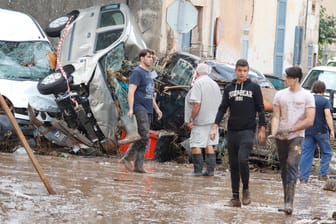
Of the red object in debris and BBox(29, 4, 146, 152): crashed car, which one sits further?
the red object in debris

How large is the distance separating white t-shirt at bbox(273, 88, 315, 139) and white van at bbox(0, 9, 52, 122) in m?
7.50

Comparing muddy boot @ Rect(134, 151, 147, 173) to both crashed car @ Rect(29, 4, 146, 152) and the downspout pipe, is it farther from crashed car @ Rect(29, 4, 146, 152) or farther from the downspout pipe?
the downspout pipe

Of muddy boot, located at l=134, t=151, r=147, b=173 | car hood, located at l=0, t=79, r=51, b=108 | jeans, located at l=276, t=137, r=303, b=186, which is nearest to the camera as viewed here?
jeans, located at l=276, t=137, r=303, b=186

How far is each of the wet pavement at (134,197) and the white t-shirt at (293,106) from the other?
98 cm

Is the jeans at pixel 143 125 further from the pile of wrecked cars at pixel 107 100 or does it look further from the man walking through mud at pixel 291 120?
the man walking through mud at pixel 291 120

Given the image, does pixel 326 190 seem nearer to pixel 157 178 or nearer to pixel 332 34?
pixel 157 178

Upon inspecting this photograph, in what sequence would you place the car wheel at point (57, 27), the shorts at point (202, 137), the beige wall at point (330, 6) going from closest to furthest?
the shorts at point (202, 137), the car wheel at point (57, 27), the beige wall at point (330, 6)

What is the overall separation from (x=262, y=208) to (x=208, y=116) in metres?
3.92

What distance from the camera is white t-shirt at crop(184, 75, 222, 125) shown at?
51.6 ft

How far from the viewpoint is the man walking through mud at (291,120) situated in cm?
1163

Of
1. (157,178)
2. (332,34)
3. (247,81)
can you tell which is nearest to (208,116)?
(157,178)

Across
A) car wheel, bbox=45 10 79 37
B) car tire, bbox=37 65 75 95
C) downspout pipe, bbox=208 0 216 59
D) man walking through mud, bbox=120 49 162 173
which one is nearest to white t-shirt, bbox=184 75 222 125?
man walking through mud, bbox=120 49 162 173

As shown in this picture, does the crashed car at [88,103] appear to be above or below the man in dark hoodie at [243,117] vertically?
below

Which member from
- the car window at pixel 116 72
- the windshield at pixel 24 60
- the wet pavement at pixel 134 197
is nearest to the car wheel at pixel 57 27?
the windshield at pixel 24 60
